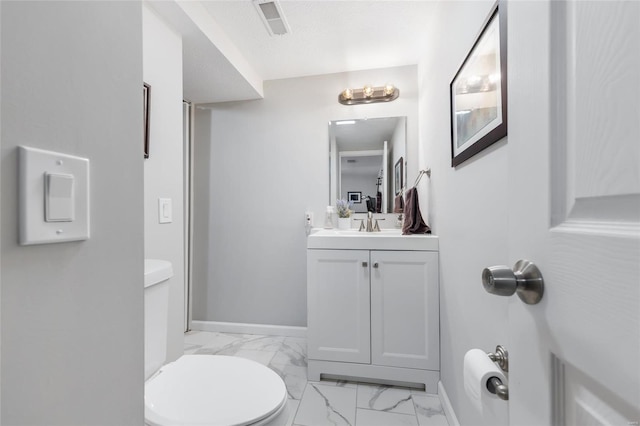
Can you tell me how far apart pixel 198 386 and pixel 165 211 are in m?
0.90

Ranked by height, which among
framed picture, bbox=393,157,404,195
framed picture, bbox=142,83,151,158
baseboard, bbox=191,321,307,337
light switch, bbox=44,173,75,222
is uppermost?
framed picture, bbox=142,83,151,158

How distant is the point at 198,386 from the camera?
0.94m

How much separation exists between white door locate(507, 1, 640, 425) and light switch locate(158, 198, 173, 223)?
5.01 feet

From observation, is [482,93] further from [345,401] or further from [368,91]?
[345,401]

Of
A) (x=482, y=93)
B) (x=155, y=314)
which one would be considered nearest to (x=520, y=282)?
(x=482, y=93)

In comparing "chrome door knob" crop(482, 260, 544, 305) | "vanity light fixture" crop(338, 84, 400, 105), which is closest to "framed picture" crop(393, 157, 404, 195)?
"vanity light fixture" crop(338, 84, 400, 105)

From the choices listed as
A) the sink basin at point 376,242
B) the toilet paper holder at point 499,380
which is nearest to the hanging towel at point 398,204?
the sink basin at point 376,242

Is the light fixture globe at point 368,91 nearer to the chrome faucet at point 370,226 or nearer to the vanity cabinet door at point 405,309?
the chrome faucet at point 370,226

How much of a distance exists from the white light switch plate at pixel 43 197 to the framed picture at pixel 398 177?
209 centimetres

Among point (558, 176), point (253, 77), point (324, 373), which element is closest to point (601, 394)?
point (558, 176)

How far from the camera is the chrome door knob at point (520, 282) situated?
14.9 inches

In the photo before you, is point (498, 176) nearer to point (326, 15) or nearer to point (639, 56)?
point (639, 56)

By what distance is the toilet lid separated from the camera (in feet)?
2.62

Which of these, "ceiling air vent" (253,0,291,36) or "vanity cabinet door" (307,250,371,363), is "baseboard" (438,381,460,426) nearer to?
"vanity cabinet door" (307,250,371,363)
